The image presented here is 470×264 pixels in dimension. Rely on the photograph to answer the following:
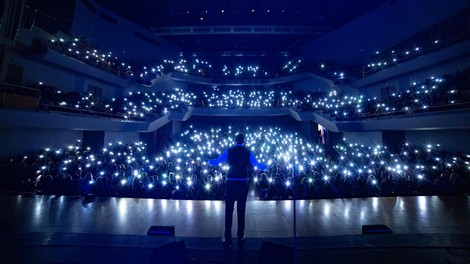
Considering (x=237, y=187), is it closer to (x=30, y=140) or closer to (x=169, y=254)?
(x=169, y=254)

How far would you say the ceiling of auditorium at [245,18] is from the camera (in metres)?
20.6

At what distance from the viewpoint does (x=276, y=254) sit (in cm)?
251

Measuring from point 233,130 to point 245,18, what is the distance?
1364 centimetres

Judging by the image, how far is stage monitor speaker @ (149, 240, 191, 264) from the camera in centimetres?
236

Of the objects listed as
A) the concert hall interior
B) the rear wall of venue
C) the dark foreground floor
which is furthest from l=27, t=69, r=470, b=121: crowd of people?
the dark foreground floor

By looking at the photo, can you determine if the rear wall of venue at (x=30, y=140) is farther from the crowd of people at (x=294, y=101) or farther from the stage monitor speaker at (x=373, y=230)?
the stage monitor speaker at (x=373, y=230)

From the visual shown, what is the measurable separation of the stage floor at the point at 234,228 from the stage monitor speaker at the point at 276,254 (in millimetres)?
446

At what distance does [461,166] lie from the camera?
9453 millimetres

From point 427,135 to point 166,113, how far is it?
2091 cm

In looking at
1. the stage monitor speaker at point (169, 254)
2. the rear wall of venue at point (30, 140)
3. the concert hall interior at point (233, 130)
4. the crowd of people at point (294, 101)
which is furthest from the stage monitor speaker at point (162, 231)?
the rear wall of venue at point (30, 140)

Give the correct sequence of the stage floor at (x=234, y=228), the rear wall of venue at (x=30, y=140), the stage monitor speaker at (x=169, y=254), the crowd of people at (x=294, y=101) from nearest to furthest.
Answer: the stage monitor speaker at (x=169, y=254), the stage floor at (x=234, y=228), the crowd of people at (x=294, y=101), the rear wall of venue at (x=30, y=140)

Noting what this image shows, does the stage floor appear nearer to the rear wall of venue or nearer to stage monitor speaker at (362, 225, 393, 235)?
stage monitor speaker at (362, 225, 393, 235)

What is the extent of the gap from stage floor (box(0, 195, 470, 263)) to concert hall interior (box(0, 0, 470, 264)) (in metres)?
0.04

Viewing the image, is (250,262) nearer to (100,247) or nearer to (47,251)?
(100,247)
